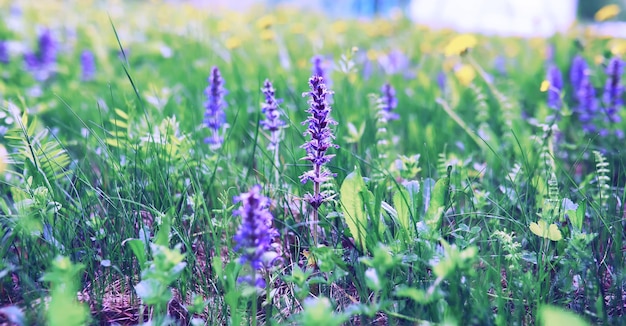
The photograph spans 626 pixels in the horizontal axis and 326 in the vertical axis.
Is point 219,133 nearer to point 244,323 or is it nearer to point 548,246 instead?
point 244,323

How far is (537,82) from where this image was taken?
3.98 metres

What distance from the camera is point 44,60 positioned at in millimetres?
4867

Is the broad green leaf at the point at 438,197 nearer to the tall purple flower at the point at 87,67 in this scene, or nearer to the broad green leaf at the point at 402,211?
the broad green leaf at the point at 402,211

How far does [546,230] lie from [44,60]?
15.2 ft

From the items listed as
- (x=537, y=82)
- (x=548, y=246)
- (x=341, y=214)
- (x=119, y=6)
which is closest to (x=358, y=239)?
(x=341, y=214)

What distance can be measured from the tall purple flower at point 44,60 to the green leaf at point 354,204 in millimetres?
3663

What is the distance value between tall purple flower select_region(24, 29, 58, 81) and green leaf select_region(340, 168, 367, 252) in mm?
3663

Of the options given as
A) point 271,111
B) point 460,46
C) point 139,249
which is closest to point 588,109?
point 460,46

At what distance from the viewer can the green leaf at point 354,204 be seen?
1748 mm

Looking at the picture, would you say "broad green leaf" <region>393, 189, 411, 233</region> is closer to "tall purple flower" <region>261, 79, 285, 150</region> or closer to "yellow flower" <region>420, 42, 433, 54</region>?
"tall purple flower" <region>261, 79, 285, 150</region>

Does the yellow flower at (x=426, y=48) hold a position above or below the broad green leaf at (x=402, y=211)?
above

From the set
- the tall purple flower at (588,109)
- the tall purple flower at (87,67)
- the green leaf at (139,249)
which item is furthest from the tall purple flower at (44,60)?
the tall purple flower at (588,109)

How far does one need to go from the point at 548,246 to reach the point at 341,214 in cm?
73

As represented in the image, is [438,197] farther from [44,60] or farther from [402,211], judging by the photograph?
[44,60]
